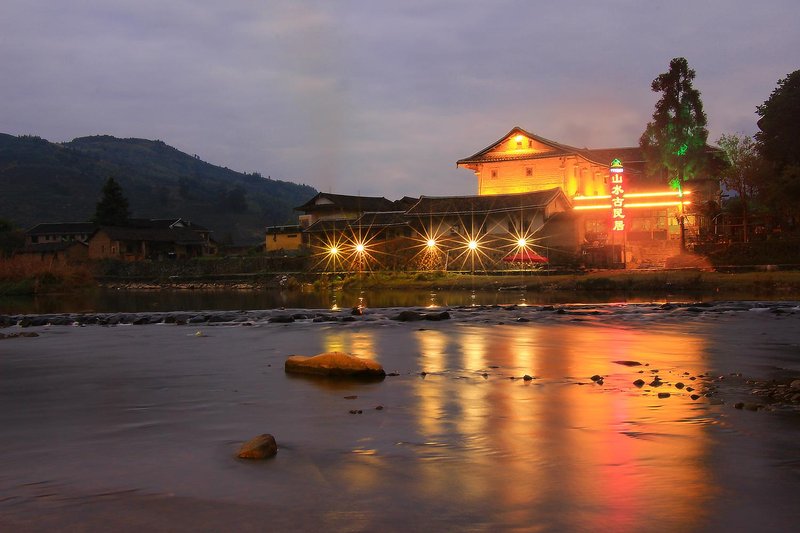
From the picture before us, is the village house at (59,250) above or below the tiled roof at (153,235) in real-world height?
below

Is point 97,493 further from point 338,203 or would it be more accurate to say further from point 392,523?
point 338,203

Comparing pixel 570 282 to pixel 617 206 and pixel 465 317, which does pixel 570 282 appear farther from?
pixel 465 317

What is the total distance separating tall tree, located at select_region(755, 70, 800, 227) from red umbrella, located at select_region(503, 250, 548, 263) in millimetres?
16260

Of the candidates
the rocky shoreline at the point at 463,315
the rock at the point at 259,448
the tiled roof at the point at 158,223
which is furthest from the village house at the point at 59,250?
the rock at the point at 259,448

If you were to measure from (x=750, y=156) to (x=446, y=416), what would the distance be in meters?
75.6

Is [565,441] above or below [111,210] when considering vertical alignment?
below

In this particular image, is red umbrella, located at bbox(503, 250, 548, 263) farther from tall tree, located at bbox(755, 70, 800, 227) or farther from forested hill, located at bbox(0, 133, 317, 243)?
forested hill, located at bbox(0, 133, 317, 243)

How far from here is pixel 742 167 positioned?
73375mm

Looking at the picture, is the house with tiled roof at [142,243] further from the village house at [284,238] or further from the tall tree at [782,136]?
the tall tree at [782,136]

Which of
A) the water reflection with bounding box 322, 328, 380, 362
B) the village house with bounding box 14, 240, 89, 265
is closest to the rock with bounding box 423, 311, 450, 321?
the water reflection with bounding box 322, 328, 380, 362

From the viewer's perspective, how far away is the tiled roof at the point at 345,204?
81000 millimetres

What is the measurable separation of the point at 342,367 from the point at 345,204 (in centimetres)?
7022

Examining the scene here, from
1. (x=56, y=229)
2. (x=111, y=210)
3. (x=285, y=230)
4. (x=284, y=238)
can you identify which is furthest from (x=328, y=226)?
(x=56, y=229)

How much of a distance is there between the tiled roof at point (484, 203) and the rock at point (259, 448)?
50.2 meters
